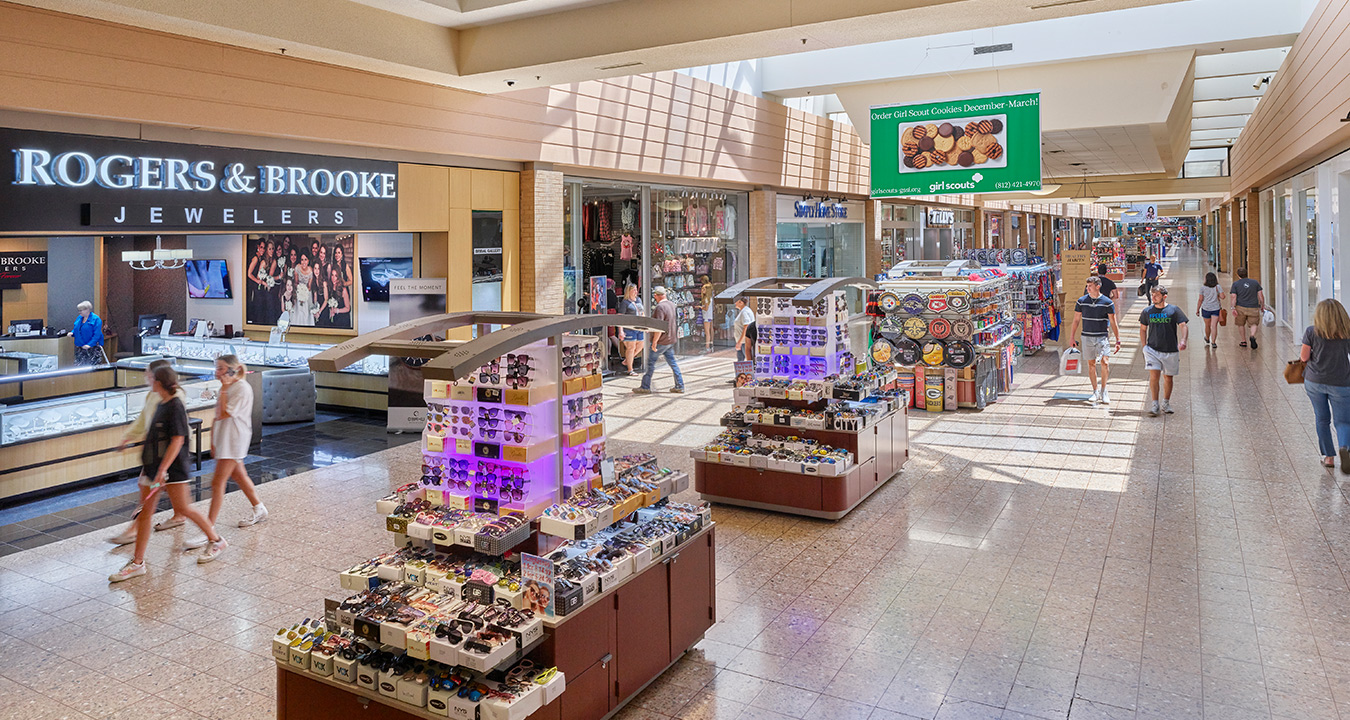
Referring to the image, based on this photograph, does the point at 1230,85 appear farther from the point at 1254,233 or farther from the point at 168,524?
the point at 168,524

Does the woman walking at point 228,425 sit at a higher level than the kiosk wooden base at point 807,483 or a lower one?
higher

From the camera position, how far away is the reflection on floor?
7426 mm

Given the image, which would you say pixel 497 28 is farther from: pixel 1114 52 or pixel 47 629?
pixel 1114 52

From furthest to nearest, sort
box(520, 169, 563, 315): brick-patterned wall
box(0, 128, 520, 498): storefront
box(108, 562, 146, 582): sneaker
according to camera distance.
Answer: box(520, 169, 563, 315): brick-patterned wall
box(0, 128, 520, 498): storefront
box(108, 562, 146, 582): sneaker

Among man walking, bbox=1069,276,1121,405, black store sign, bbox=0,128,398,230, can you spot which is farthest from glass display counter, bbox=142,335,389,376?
man walking, bbox=1069,276,1121,405

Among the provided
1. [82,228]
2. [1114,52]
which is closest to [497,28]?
[82,228]

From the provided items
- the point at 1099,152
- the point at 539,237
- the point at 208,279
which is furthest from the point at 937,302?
the point at 1099,152

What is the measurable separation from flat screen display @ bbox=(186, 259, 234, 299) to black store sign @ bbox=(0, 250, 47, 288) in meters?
2.07

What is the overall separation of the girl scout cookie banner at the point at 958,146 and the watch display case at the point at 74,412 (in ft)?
31.0

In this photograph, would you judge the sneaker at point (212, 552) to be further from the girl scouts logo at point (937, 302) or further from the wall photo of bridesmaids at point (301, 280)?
the girl scouts logo at point (937, 302)

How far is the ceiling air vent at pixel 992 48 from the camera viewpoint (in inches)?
620

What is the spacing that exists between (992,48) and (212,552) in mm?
14751

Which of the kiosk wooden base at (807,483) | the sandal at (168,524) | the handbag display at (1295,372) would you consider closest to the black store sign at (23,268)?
the sandal at (168,524)

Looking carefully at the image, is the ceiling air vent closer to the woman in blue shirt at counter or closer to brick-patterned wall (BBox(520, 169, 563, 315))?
brick-patterned wall (BBox(520, 169, 563, 315))
